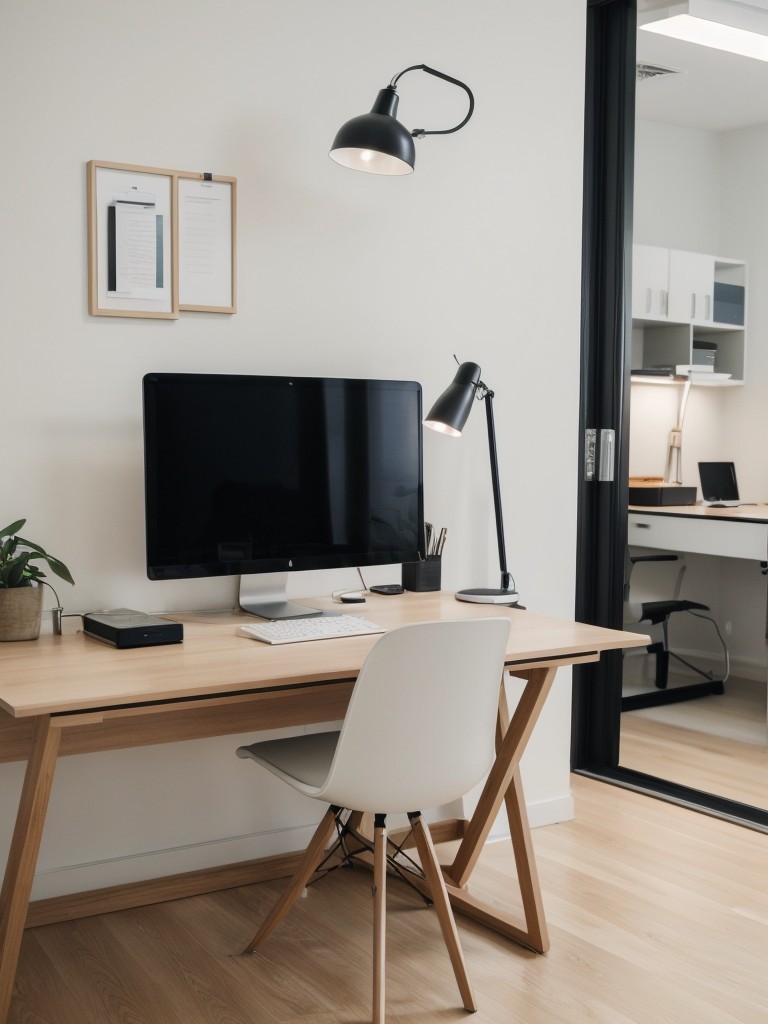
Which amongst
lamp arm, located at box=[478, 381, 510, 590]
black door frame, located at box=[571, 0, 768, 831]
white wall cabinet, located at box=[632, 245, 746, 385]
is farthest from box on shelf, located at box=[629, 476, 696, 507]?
lamp arm, located at box=[478, 381, 510, 590]

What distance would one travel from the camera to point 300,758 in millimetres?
2166

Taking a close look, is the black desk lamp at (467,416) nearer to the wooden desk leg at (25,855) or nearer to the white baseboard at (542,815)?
the white baseboard at (542,815)

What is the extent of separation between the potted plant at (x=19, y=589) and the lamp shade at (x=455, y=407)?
0.94 m

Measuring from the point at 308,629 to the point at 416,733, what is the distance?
42 cm

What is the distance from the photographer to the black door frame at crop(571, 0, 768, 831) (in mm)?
3480

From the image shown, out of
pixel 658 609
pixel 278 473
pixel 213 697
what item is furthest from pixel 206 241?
pixel 658 609

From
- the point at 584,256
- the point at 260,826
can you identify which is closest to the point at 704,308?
the point at 584,256

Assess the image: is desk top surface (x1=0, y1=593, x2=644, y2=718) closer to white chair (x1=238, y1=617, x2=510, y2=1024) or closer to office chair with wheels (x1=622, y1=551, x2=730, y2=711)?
white chair (x1=238, y1=617, x2=510, y2=1024)

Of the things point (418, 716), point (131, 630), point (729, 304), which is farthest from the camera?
point (729, 304)

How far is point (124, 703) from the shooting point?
5.69 ft

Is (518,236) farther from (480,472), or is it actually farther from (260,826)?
(260,826)

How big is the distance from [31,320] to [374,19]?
1.23m

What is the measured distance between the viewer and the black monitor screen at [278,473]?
2.29 meters

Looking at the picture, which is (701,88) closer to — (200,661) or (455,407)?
(455,407)
